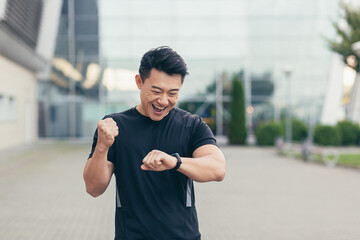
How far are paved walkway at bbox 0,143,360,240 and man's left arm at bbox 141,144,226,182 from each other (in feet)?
13.6

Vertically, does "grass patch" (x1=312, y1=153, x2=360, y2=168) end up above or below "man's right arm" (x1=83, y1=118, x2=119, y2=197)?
below

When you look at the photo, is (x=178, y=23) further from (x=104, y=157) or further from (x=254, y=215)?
(x=104, y=157)

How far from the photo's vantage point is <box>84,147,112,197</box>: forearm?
1919 millimetres

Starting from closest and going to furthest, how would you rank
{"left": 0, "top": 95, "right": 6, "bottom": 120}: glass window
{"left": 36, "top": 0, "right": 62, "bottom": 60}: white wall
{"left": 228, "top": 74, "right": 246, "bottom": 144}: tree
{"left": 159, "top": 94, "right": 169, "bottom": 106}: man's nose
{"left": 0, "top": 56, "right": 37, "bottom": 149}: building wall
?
{"left": 159, "top": 94, "right": 169, "bottom": 106}: man's nose → {"left": 0, "top": 95, "right": 6, "bottom": 120}: glass window → {"left": 0, "top": 56, "right": 37, "bottom": 149}: building wall → {"left": 36, "top": 0, "right": 62, "bottom": 60}: white wall → {"left": 228, "top": 74, "right": 246, "bottom": 144}: tree

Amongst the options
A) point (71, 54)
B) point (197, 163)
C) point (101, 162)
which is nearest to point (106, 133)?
A: point (101, 162)

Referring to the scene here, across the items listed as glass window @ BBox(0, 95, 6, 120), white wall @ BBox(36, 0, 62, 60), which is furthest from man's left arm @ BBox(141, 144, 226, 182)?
white wall @ BBox(36, 0, 62, 60)

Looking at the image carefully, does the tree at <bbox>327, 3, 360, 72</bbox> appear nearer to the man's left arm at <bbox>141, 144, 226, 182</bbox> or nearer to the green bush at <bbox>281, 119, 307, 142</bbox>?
the green bush at <bbox>281, 119, 307, 142</bbox>

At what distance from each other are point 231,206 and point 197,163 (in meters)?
6.54

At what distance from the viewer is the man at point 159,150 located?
1978 millimetres

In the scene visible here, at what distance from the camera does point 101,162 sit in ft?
6.37

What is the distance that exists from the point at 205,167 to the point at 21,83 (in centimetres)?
2480

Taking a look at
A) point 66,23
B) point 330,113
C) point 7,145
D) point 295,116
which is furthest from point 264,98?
point 7,145

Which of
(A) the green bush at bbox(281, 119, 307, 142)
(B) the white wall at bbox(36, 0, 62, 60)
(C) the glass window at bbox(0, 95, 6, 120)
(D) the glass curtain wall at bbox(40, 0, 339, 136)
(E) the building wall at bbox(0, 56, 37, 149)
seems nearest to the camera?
(C) the glass window at bbox(0, 95, 6, 120)

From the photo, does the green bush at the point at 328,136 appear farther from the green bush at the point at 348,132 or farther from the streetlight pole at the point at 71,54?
the streetlight pole at the point at 71,54
